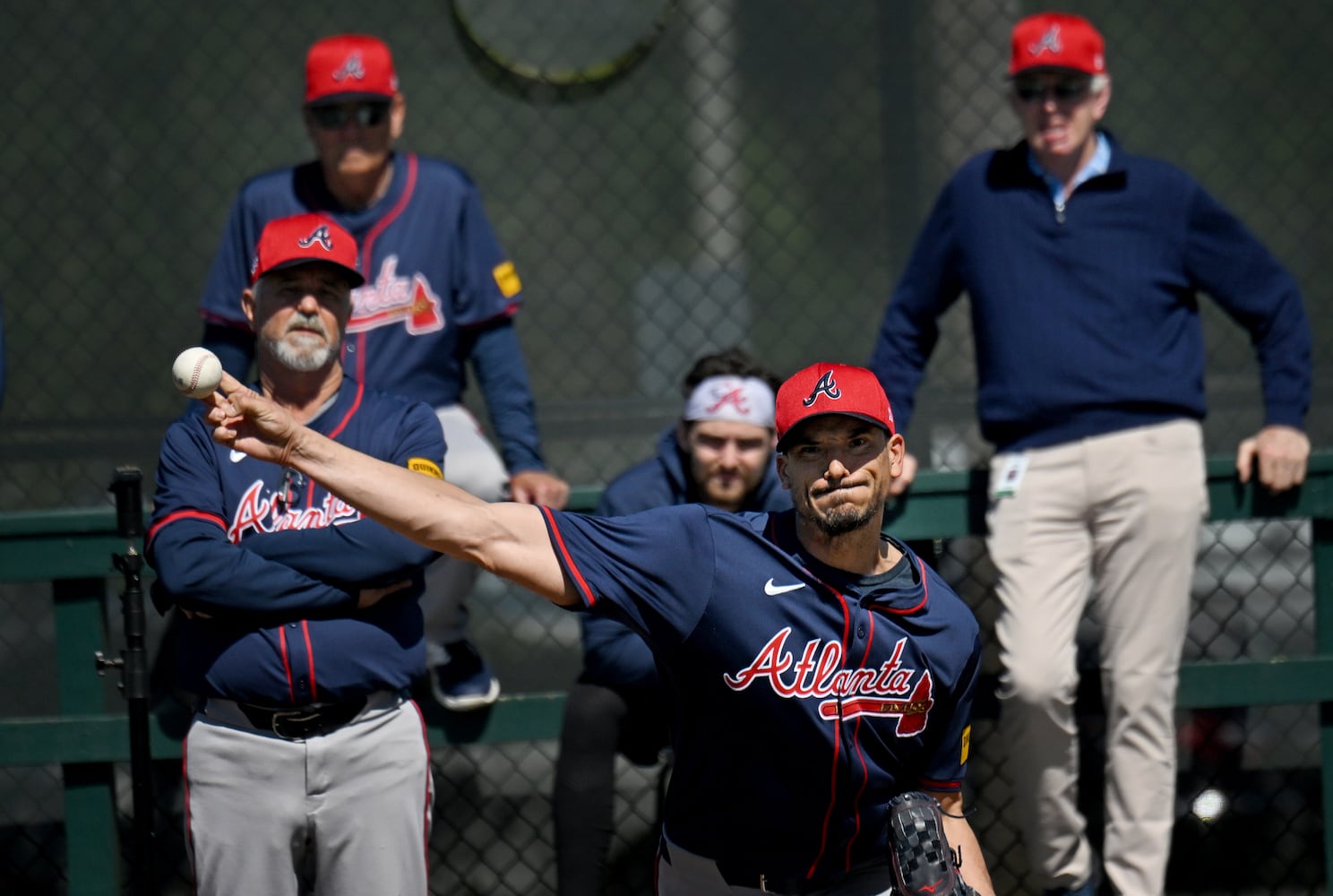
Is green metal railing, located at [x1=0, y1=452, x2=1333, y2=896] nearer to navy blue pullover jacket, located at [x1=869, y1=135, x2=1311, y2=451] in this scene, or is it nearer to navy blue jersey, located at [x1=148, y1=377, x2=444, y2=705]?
navy blue pullover jacket, located at [x1=869, y1=135, x2=1311, y2=451]

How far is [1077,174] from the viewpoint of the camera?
399cm

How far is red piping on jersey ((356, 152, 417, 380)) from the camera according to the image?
13.0 feet

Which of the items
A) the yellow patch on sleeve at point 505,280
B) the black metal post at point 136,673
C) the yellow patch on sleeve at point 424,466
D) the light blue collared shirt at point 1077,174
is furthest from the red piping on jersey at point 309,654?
the light blue collared shirt at point 1077,174

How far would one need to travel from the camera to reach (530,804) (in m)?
4.99

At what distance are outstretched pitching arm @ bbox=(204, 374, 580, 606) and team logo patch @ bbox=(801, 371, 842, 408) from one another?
0.56 metres

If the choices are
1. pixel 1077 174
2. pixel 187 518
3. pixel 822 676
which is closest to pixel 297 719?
pixel 187 518

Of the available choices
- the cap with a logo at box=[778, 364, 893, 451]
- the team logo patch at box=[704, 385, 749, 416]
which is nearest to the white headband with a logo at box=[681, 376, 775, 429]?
the team logo patch at box=[704, 385, 749, 416]

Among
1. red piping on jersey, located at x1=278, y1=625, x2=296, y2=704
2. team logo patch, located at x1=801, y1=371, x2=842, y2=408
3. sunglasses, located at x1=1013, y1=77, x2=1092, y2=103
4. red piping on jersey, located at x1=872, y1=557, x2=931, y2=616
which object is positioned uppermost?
sunglasses, located at x1=1013, y1=77, x2=1092, y2=103

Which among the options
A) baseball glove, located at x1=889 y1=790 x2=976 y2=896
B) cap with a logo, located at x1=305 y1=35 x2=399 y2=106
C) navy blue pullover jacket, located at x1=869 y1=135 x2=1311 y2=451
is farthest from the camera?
cap with a logo, located at x1=305 y1=35 x2=399 y2=106

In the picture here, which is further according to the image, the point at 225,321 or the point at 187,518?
the point at 225,321

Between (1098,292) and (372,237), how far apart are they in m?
1.80

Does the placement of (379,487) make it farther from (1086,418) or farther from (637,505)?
(1086,418)

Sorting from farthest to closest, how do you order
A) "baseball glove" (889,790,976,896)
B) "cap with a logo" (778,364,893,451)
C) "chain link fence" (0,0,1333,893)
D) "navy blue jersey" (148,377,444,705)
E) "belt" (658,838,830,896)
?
1. "chain link fence" (0,0,1333,893)
2. "navy blue jersey" (148,377,444,705)
3. "belt" (658,838,830,896)
4. "cap with a logo" (778,364,893,451)
5. "baseball glove" (889,790,976,896)

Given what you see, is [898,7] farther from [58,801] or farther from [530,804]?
[58,801]
